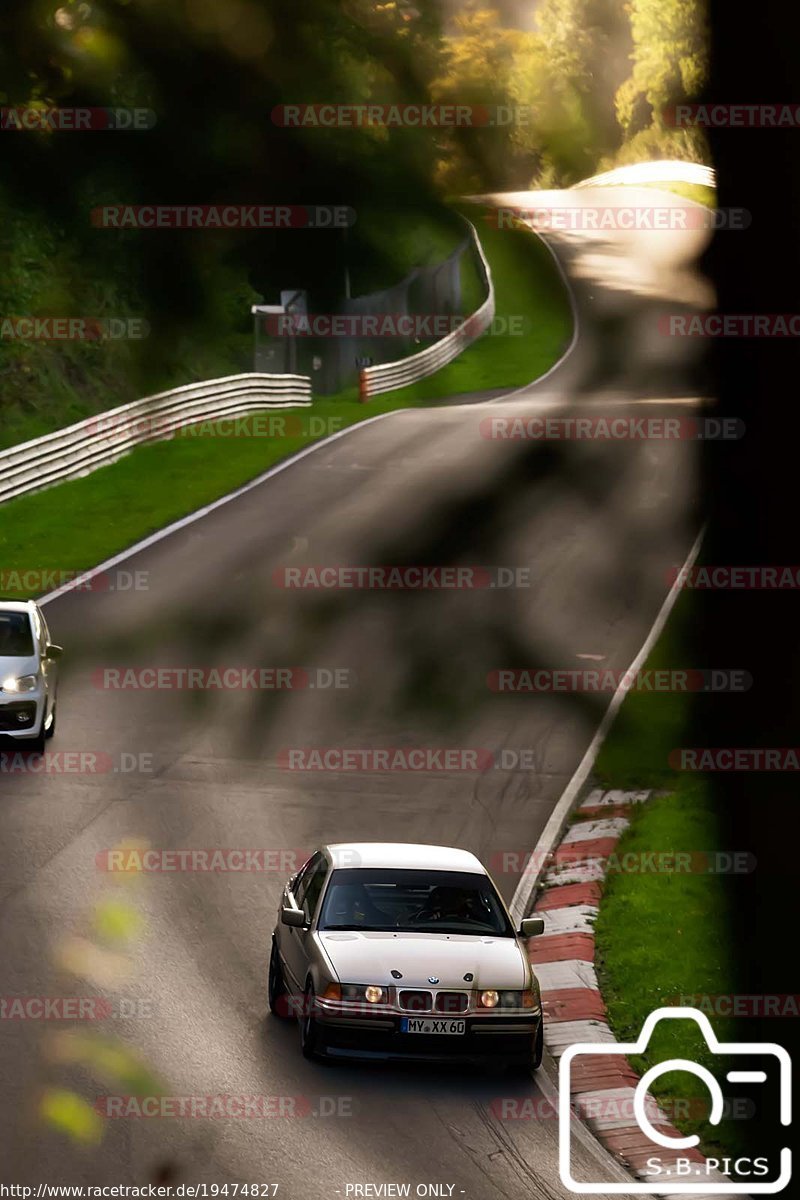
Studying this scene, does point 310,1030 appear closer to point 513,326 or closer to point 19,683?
point 19,683

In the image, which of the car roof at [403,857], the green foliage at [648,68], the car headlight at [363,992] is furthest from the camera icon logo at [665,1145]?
the green foliage at [648,68]

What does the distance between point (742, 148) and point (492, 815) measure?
13360mm

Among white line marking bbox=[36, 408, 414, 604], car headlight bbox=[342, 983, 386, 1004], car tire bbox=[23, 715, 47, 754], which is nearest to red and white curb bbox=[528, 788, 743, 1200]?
car headlight bbox=[342, 983, 386, 1004]

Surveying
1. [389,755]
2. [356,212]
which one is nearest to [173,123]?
[389,755]

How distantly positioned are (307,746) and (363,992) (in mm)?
8757

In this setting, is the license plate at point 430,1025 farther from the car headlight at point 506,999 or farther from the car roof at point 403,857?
the car roof at point 403,857

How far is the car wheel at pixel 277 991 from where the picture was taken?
11.7 metres

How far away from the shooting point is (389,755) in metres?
19.0

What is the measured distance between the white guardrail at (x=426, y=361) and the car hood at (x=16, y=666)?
30262 millimetres

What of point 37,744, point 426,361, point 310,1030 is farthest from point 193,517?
point 426,361

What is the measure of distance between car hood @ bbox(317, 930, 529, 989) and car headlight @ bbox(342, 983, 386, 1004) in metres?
0.03

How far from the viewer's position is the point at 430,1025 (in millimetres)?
10492

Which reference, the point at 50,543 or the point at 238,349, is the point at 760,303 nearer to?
the point at 50,543

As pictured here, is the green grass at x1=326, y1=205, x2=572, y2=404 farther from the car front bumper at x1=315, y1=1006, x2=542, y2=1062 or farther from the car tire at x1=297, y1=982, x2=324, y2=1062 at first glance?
the car front bumper at x1=315, y1=1006, x2=542, y2=1062
